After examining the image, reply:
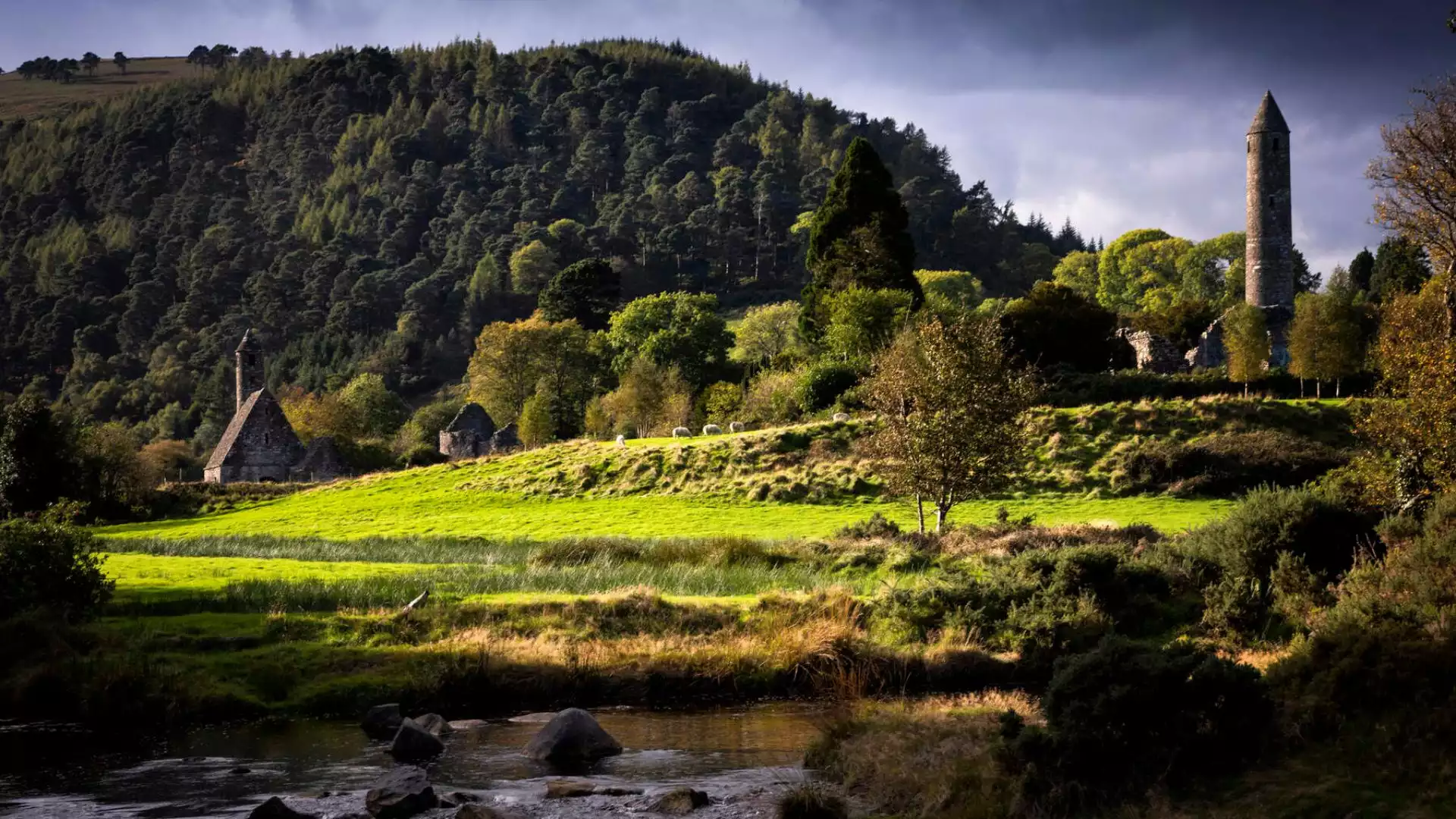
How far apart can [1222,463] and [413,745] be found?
38239 mm

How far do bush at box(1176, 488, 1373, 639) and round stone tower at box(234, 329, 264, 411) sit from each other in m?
103

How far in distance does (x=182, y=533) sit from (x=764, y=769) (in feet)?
145

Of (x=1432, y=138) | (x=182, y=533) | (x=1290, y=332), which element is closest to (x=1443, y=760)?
(x=1432, y=138)

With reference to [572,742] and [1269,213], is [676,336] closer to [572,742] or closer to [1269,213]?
[1269,213]

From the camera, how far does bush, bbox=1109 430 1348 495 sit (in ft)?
149

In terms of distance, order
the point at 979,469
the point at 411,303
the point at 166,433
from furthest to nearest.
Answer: the point at 411,303 < the point at 166,433 < the point at 979,469

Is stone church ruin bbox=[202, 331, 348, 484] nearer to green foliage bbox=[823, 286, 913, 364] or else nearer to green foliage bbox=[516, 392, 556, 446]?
green foliage bbox=[516, 392, 556, 446]

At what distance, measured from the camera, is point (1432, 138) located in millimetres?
28094

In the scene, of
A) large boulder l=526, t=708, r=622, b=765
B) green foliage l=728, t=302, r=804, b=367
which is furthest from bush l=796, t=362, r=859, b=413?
large boulder l=526, t=708, r=622, b=765

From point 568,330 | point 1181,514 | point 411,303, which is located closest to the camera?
point 1181,514

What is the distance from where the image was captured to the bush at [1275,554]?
74.8 ft

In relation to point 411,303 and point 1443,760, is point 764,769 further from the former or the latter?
point 411,303

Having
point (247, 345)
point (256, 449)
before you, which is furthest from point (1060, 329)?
point (247, 345)

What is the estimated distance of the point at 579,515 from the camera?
4975 centimetres
